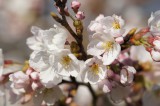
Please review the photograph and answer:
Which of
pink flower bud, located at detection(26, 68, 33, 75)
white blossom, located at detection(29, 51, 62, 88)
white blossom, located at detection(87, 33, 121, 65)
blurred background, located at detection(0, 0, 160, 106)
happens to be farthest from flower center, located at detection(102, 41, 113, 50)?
blurred background, located at detection(0, 0, 160, 106)

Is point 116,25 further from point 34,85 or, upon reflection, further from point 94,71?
point 34,85

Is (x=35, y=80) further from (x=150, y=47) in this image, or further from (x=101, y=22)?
(x=150, y=47)

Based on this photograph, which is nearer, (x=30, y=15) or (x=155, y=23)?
(x=155, y=23)

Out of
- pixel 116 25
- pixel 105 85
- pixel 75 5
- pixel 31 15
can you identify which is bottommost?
pixel 105 85

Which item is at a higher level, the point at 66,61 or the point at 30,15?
the point at 30,15

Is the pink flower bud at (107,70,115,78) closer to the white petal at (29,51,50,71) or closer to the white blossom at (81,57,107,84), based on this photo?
the white blossom at (81,57,107,84)

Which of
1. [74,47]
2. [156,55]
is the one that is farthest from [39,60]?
[156,55]

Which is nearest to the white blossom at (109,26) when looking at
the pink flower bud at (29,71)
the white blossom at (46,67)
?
the white blossom at (46,67)

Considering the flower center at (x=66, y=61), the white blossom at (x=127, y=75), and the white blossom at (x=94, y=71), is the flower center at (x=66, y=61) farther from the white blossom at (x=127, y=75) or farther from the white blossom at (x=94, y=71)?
the white blossom at (x=127, y=75)
